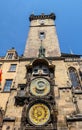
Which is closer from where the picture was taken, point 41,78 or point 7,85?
point 41,78

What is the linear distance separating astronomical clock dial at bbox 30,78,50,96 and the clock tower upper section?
199 inches

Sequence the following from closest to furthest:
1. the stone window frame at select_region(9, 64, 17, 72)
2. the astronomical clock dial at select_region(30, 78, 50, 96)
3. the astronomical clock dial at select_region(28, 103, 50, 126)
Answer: the astronomical clock dial at select_region(28, 103, 50, 126) → the astronomical clock dial at select_region(30, 78, 50, 96) → the stone window frame at select_region(9, 64, 17, 72)

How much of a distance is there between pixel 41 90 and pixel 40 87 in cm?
43

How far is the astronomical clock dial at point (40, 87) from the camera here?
19728 mm

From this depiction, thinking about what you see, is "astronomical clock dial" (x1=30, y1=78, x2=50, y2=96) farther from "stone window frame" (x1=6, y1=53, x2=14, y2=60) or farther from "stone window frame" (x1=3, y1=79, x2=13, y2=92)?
"stone window frame" (x1=6, y1=53, x2=14, y2=60)

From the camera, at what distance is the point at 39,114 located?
58.2 feet

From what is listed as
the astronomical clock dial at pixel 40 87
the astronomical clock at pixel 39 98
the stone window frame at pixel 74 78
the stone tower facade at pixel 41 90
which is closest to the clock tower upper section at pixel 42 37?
the stone tower facade at pixel 41 90

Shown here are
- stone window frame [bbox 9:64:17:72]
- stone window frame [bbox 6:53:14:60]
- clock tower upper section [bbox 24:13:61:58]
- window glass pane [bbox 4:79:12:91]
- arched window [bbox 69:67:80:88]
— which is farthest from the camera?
stone window frame [bbox 6:53:14:60]

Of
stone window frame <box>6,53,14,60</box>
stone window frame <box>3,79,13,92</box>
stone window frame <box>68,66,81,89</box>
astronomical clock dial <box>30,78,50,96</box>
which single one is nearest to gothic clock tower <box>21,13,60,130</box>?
astronomical clock dial <box>30,78,50,96</box>

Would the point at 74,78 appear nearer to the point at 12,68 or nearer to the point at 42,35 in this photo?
the point at 42,35

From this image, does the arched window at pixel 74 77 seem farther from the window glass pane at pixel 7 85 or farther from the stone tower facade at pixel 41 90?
the window glass pane at pixel 7 85

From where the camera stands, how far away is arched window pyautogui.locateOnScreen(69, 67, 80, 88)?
26253mm

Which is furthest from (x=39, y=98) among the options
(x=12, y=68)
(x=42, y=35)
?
(x=42, y=35)

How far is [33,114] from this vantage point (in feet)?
58.2
